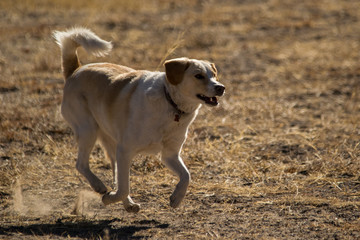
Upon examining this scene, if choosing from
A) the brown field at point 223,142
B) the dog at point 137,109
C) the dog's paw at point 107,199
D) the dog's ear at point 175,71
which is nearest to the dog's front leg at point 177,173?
the dog at point 137,109

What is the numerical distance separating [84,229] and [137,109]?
A: 3.12 ft

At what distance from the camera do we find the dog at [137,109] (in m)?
4.32

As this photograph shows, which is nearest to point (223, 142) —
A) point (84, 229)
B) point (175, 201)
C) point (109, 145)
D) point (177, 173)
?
point (109, 145)

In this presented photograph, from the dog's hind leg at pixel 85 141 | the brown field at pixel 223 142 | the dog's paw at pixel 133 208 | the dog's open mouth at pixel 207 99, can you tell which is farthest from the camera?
the dog's hind leg at pixel 85 141

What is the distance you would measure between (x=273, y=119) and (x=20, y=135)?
303cm

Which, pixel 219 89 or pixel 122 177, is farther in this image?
pixel 122 177

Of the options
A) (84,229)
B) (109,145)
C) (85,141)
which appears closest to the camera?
(84,229)

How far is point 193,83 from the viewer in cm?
434

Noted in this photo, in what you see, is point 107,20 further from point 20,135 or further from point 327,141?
point 327,141

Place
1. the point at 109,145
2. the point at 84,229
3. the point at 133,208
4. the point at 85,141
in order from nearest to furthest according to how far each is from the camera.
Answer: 1. the point at 84,229
2. the point at 133,208
3. the point at 85,141
4. the point at 109,145

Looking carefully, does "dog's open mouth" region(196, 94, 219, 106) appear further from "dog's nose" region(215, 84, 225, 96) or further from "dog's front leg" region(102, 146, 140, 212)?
"dog's front leg" region(102, 146, 140, 212)

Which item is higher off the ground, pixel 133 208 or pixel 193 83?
pixel 193 83

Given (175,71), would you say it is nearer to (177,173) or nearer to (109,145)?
(177,173)

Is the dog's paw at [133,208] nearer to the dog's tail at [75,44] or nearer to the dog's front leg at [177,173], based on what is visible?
the dog's front leg at [177,173]
